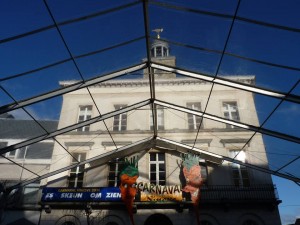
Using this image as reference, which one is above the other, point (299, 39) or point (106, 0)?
point (106, 0)

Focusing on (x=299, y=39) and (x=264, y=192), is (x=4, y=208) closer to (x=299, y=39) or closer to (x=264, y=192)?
(x=264, y=192)

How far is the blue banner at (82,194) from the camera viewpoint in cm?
1510


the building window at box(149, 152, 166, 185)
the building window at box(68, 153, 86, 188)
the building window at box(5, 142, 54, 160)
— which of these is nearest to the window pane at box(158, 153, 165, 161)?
the building window at box(149, 152, 166, 185)

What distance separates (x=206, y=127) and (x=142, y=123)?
4255 mm

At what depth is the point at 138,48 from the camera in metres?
9.70

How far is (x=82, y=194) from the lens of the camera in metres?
15.2

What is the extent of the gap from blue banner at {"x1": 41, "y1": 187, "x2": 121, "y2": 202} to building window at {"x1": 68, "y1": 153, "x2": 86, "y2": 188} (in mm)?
1179

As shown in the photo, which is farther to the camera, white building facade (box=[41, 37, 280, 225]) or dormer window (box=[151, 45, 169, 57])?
white building facade (box=[41, 37, 280, 225])

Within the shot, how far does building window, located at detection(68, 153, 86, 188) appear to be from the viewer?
16.6m

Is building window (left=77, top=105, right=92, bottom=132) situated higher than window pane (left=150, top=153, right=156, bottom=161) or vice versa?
building window (left=77, top=105, right=92, bottom=132)

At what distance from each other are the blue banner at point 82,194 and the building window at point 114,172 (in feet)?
4.18

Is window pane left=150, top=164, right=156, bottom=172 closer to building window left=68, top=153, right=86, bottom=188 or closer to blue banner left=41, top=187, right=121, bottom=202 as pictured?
blue banner left=41, top=187, right=121, bottom=202

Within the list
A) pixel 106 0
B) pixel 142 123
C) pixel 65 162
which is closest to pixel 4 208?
pixel 65 162

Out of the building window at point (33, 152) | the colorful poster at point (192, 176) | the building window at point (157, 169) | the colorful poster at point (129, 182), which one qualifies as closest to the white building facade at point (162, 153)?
the building window at point (157, 169)
